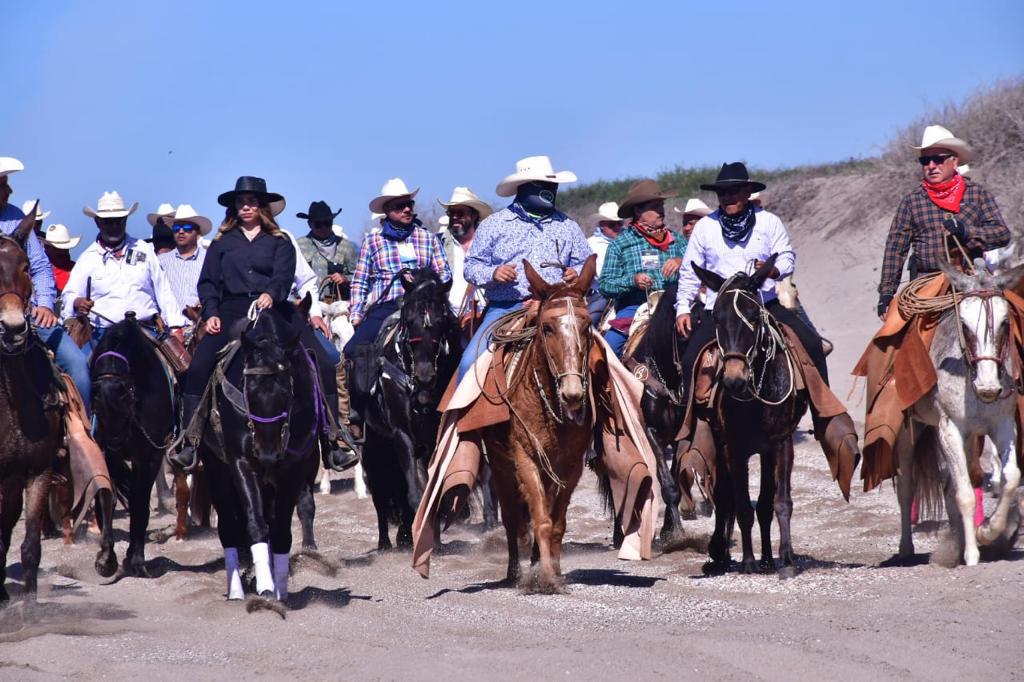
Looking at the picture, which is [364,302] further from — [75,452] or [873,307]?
[873,307]

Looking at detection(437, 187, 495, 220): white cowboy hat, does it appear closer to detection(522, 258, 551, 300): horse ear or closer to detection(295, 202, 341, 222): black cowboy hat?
detection(295, 202, 341, 222): black cowboy hat

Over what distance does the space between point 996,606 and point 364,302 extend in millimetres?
7060

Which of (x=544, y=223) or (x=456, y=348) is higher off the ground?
(x=544, y=223)

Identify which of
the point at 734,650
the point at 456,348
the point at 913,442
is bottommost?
the point at 734,650

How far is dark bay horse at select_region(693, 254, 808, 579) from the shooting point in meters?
10.5

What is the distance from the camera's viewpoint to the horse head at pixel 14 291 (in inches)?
359

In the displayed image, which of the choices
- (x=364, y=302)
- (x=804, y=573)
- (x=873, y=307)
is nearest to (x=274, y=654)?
(x=804, y=573)

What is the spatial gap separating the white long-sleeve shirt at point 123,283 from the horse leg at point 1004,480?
7.14 metres

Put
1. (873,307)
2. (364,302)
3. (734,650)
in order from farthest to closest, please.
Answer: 1. (873,307)
2. (364,302)
3. (734,650)

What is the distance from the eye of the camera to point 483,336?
1090 centimetres

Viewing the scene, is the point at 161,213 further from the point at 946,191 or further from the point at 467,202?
the point at 946,191

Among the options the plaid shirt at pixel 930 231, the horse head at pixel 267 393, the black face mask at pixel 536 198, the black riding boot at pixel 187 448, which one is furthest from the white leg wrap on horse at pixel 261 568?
the plaid shirt at pixel 930 231

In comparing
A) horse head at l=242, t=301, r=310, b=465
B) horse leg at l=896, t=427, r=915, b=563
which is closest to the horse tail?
horse leg at l=896, t=427, r=915, b=563

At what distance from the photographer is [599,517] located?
1573cm
